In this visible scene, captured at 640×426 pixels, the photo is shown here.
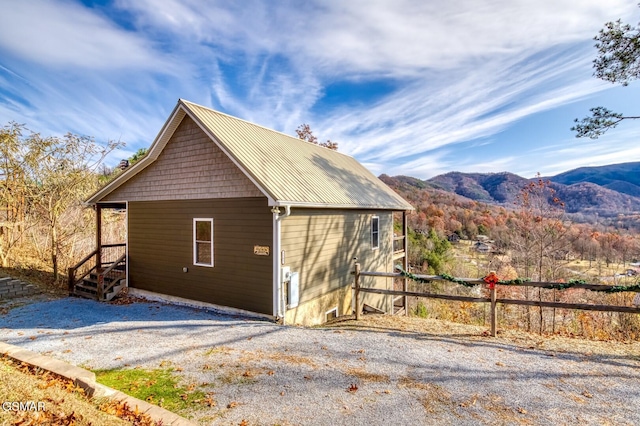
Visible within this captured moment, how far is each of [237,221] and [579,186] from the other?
232 ft

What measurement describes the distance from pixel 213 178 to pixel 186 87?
10.2 m

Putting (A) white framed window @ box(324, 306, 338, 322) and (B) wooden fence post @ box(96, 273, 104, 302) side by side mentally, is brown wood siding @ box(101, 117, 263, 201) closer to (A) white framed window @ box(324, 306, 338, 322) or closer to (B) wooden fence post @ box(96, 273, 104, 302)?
(B) wooden fence post @ box(96, 273, 104, 302)

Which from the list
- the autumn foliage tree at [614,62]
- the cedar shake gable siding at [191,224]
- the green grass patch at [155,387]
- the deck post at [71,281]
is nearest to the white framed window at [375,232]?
the cedar shake gable siding at [191,224]

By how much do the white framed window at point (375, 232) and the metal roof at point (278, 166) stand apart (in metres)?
0.77

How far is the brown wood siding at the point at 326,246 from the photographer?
8.92 metres

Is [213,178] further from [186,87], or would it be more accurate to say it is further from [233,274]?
[186,87]

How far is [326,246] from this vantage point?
33.5 ft

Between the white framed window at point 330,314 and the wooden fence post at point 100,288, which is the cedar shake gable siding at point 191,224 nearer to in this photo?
the wooden fence post at point 100,288

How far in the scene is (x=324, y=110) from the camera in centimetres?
2598

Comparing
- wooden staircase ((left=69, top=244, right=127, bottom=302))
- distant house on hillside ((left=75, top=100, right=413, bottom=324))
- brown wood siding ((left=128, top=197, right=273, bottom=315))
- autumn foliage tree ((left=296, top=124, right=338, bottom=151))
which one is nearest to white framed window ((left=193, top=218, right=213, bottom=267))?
distant house on hillside ((left=75, top=100, right=413, bottom=324))

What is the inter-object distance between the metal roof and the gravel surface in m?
3.52

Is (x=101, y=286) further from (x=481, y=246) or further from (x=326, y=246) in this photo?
(x=481, y=246)

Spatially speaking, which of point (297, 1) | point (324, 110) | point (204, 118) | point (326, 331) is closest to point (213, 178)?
point (204, 118)

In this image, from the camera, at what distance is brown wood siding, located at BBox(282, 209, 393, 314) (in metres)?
8.92
